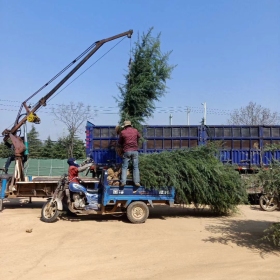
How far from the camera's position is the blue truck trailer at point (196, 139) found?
13695mm

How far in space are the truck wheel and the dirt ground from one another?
19 centimetres

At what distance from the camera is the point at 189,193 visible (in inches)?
401

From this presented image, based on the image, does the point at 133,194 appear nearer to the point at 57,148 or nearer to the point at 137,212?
the point at 137,212

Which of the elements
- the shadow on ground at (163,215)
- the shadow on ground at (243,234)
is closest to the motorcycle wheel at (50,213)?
the shadow on ground at (163,215)

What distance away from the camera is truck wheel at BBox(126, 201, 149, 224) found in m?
9.46

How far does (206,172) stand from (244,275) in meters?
5.06

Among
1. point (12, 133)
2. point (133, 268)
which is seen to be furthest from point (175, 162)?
point (12, 133)

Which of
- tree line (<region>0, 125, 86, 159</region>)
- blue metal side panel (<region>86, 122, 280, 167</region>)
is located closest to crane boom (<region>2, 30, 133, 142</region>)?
blue metal side panel (<region>86, 122, 280, 167</region>)

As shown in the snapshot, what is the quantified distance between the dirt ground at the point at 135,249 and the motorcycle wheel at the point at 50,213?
0.24 meters

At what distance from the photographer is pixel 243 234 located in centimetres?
794

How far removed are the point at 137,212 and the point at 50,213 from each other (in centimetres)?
237

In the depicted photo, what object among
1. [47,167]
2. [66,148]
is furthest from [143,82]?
[66,148]

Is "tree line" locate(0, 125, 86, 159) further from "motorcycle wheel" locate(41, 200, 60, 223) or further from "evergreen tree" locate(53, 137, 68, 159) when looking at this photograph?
"motorcycle wheel" locate(41, 200, 60, 223)

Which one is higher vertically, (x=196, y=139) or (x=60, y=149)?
(x=60, y=149)
